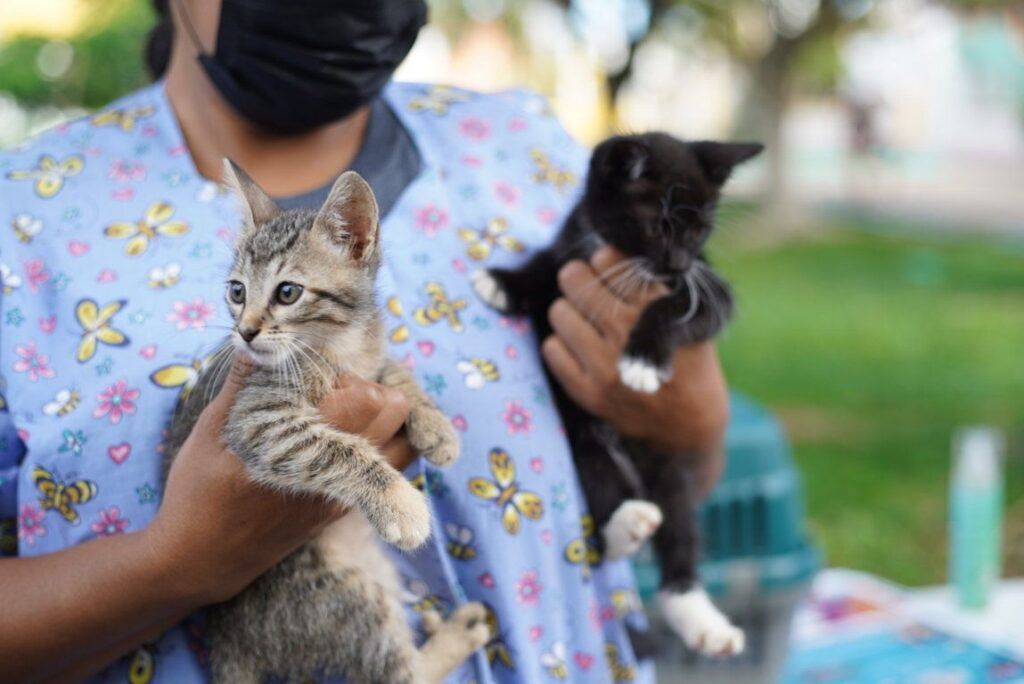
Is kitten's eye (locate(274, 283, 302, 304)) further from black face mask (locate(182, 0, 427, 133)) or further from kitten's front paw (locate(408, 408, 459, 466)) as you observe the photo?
black face mask (locate(182, 0, 427, 133))

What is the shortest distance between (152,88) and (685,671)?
90.2 inches

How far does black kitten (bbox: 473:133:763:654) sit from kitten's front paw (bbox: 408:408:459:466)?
1.74 ft

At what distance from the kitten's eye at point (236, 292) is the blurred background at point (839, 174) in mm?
1482

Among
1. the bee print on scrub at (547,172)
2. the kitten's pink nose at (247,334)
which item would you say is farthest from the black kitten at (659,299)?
the kitten's pink nose at (247,334)

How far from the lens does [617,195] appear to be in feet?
Result: 8.67

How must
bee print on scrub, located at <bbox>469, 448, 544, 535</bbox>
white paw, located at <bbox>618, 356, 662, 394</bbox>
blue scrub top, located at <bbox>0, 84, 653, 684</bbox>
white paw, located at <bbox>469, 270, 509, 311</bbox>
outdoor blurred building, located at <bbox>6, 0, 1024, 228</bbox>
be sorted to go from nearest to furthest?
blue scrub top, located at <bbox>0, 84, 653, 684</bbox> → bee print on scrub, located at <bbox>469, 448, 544, 535</bbox> → white paw, located at <bbox>469, 270, 509, 311</bbox> → white paw, located at <bbox>618, 356, 662, 394</bbox> → outdoor blurred building, located at <bbox>6, 0, 1024, 228</bbox>

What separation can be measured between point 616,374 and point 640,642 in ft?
1.97

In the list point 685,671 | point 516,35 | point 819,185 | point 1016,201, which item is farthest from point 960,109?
point 685,671

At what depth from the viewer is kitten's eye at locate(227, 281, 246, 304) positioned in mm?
1860

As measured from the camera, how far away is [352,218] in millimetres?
1852

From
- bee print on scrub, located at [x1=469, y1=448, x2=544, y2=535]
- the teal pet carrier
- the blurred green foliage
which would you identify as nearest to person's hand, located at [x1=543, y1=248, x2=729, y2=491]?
bee print on scrub, located at [x1=469, y1=448, x2=544, y2=535]

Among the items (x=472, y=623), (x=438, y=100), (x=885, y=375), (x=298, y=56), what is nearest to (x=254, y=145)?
(x=298, y=56)

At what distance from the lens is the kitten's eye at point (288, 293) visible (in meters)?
1.87

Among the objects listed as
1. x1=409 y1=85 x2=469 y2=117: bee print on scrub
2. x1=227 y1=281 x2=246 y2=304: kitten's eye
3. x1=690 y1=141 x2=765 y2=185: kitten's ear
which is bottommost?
x1=227 y1=281 x2=246 y2=304: kitten's eye
